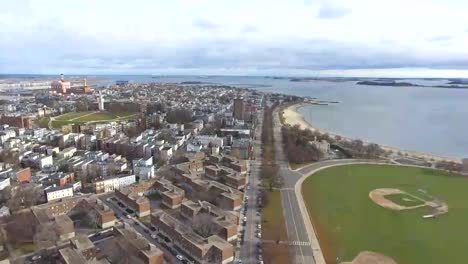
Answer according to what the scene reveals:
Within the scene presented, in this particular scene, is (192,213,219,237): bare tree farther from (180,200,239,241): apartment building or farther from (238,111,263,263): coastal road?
(238,111,263,263): coastal road

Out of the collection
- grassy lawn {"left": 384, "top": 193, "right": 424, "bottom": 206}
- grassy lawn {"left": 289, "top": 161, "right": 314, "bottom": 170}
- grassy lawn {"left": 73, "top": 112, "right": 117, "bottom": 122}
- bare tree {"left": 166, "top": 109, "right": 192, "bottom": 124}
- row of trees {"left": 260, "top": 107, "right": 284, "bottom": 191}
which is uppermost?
bare tree {"left": 166, "top": 109, "right": 192, "bottom": 124}

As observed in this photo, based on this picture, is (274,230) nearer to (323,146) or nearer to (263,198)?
(263,198)

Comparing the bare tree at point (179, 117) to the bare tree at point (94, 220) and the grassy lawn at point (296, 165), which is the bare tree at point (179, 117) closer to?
the grassy lawn at point (296, 165)

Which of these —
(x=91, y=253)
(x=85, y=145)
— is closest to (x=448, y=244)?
(x=91, y=253)

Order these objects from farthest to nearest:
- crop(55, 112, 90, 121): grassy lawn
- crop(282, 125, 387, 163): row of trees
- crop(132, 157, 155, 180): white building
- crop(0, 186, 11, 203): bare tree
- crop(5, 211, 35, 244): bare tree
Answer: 1. crop(55, 112, 90, 121): grassy lawn
2. crop(282, 125, 387, 163): row of trees
3. crop(132, 157, 155, 180): white building
4. crop(0, 186, 11, 203): bare tree
5. crop(5, 211, 35, 244): bare tree

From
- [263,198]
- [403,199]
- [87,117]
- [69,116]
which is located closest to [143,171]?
[263,198]

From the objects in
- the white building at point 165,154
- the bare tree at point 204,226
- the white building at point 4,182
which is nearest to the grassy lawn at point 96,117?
the white building at point 165,154

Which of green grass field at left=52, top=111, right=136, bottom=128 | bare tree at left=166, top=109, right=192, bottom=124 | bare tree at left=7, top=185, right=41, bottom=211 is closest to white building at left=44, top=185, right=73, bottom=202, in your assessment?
bare tree at left=7, top=185, right=41, bottom=211
